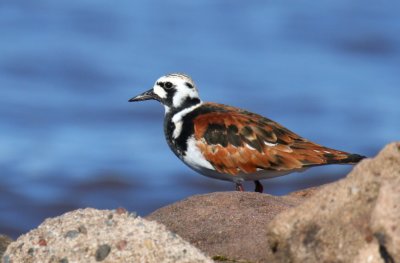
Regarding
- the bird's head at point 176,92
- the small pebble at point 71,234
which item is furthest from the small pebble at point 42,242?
the bird's head at point 176,92

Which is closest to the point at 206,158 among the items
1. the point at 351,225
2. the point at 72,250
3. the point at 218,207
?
the point at 218,207

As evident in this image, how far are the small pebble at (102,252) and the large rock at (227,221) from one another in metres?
0.74

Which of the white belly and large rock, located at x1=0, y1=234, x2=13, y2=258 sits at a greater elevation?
the white belly

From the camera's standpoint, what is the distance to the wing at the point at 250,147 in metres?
8.27

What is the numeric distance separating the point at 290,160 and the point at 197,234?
2324 millimetres

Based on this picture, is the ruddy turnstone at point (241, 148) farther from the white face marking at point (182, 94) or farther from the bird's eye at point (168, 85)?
the bird's eye at point (168, 85)

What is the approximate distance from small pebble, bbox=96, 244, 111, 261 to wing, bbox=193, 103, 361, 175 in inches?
125

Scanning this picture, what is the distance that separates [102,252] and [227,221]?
1256 millimetres

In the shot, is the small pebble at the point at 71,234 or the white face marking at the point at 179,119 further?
the white face marking at the point at 179,119

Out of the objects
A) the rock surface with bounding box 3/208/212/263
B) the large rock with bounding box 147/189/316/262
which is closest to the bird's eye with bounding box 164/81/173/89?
the large rock with bounding box 147/189/316/262

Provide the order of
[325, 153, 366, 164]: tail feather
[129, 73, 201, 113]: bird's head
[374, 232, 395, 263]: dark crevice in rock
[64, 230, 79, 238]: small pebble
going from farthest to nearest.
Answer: [129, 73, 201, 113]: bird's head
[325, 153, 366, 164]: tail feather
[64, 230, 79, 238]: small pebble
[374, 232, 395, 263]: dark crevice in rock

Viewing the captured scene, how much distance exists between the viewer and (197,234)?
19.9 ft

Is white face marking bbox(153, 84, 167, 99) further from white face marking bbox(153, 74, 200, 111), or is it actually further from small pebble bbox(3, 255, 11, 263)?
small pebble bbox(3, 255, 11, 263)

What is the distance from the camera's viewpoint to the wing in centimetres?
827
